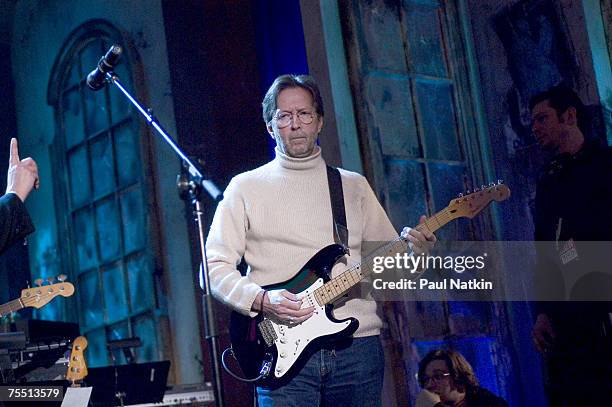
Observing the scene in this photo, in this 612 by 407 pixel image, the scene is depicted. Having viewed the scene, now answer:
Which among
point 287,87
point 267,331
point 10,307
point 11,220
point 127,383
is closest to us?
point 11,220

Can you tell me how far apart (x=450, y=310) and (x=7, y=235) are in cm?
264

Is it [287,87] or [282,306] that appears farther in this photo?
[287,87]

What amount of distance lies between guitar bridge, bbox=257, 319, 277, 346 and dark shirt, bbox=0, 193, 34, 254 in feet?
3.05

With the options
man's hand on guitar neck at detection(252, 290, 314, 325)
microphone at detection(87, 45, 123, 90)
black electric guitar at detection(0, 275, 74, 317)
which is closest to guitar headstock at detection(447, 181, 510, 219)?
man's hand on guitar neck at detection(252, 290, 314, 325)

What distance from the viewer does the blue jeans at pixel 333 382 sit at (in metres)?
3.22

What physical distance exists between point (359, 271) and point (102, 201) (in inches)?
159

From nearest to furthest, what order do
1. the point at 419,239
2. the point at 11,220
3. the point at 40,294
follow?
the point at 11,220 → the point at 419,239 → the point at 40,294

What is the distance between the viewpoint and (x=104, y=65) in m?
4.02

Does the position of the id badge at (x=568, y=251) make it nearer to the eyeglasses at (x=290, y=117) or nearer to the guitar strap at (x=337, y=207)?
the guitar strap at (x=337, y=207)

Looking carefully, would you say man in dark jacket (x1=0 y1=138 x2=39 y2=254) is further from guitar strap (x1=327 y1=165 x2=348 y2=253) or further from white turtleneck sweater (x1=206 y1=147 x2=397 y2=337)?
guitar strap (x1=327 y1=165 x2=348 y2=253)

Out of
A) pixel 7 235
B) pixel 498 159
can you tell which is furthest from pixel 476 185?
pixel 7 235

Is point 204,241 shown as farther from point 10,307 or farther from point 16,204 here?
point 10,307

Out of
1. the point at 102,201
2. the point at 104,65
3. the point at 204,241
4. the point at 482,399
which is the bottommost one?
the point at 482,399

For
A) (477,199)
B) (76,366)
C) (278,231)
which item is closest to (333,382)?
(278,231)
